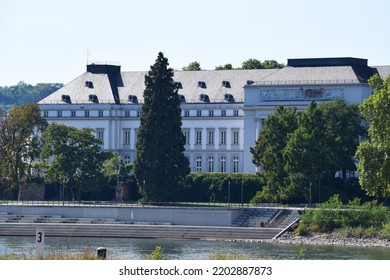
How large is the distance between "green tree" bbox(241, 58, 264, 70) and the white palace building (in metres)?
7.78

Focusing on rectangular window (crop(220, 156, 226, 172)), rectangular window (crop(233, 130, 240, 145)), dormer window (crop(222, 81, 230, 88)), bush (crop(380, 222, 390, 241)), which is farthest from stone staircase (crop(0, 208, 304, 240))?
dormer window (crop(222, 81, 230, 88))

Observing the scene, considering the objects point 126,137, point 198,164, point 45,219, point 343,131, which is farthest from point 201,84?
point 45,219

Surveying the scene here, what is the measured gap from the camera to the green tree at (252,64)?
138m

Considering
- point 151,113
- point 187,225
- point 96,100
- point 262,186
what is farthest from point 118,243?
point 96,100

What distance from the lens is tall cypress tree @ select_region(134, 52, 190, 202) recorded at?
320ft

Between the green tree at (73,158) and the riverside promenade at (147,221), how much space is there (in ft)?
31.2

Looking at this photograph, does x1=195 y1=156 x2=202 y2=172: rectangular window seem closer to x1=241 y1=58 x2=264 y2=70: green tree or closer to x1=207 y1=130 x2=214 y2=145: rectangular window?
x1=207 y1=130 x2=214 y2=145: rectangular window

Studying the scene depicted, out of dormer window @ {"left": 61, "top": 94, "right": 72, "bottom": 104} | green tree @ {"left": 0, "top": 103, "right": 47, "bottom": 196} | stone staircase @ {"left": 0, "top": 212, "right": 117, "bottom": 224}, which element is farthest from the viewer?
dormer window @ {"left": 61, "top": 94, "right": 72, "bottom": 104}

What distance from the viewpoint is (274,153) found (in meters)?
97.5

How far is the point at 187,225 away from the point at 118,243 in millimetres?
10477

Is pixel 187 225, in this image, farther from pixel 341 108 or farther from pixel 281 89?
pixel 281 89

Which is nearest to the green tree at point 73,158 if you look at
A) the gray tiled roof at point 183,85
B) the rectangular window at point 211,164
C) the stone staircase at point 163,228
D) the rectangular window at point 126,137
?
the stone staircase at point 163,228

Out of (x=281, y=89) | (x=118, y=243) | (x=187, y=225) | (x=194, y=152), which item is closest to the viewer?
(x=118, y=243)

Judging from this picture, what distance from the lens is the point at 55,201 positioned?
107812 mm
